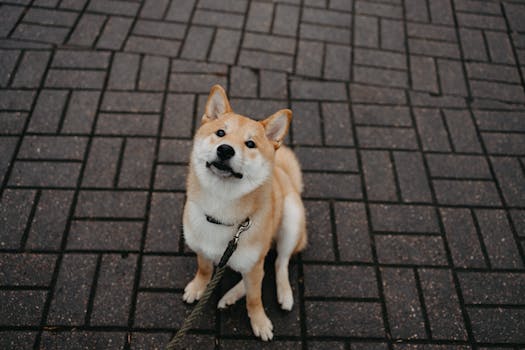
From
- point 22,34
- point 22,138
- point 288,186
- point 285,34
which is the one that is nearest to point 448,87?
point 285,34

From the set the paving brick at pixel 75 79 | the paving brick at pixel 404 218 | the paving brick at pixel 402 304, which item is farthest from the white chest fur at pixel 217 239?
the paving brick at pixel 75 79

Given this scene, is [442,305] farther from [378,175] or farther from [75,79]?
[75,79]

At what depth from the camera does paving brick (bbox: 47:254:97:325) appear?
2490mm

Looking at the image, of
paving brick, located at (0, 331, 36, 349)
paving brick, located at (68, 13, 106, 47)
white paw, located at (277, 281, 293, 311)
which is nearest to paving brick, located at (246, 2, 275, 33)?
paving brick, located at (68, 13, 106, 47)

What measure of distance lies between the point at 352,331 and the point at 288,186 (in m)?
0.96

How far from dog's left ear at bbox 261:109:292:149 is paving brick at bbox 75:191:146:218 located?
1.23 m

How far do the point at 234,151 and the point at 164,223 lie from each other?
118cm

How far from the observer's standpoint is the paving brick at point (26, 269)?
8.51ft

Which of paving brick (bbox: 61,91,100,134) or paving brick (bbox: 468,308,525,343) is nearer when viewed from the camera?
paving brick (bbox: 468,308,525,343)

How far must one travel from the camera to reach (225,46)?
12.9ft

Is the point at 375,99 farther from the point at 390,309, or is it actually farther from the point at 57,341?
the point at 57,341

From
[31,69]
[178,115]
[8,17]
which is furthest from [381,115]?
[8,17]

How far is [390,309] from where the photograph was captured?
2.65 metres

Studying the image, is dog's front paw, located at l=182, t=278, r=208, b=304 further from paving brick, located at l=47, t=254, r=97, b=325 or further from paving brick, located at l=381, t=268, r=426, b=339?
paving brick, located at l=381, t=268, r=426, b=339
